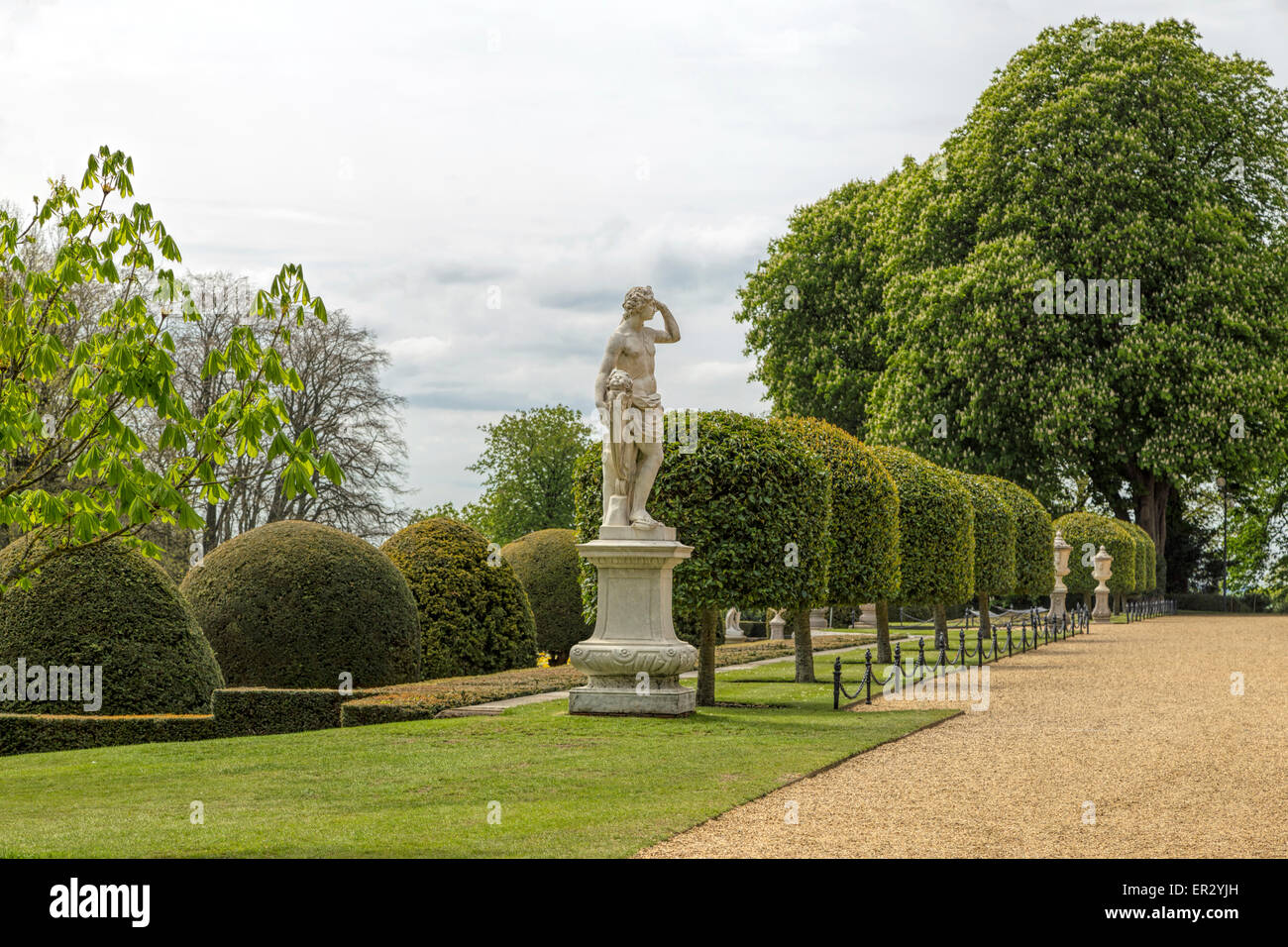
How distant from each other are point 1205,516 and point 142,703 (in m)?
59.5

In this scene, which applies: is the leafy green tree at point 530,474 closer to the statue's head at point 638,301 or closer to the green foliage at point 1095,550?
the green foliage at point 1095,550

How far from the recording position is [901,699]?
53.5 ft

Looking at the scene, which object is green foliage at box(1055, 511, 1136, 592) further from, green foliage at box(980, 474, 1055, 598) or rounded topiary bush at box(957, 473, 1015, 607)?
rounded topiary bush at box(957, 473, 1015, 607)

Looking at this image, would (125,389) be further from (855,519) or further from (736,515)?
(855,519)

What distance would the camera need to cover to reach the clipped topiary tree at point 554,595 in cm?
2400

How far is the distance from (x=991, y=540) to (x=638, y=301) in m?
15.7

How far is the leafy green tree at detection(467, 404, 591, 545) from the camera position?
4288cm

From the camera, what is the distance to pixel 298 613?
16.6 metres

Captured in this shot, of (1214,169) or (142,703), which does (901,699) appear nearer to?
(142,703)

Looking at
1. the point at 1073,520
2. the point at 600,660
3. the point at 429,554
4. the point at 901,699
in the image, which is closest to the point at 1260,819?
the point at 600,660

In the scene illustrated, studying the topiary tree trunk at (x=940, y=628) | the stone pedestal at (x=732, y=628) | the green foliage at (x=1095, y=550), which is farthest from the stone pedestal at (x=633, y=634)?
the green foliage at (x=1095, y=550)

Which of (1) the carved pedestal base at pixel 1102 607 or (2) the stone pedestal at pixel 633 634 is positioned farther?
(1) the carved pedestal base at pixel 1102 607

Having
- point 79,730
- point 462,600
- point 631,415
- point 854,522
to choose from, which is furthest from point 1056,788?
point 462,600

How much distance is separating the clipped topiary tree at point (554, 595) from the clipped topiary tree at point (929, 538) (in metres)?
5.70
